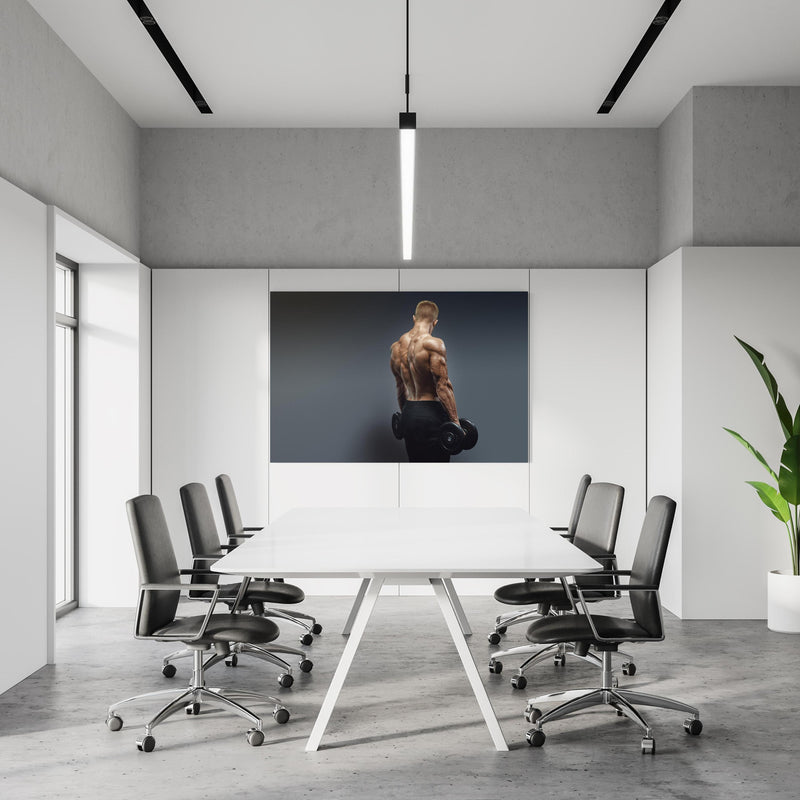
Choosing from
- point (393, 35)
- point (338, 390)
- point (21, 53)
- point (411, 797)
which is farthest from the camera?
point (338, 390)

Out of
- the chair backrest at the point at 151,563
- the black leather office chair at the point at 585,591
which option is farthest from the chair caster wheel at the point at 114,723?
the black leather office chair at the point at 585,591

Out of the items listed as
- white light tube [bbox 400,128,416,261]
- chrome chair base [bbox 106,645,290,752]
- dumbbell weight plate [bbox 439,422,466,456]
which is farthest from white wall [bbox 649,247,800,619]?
chrome chair base [bbox 106,645,290,752]

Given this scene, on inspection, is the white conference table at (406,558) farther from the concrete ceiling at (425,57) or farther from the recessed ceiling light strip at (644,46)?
the concrete ceiling at (425,57)

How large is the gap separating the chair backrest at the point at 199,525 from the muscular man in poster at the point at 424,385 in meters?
2.45

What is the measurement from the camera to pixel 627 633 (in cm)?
384

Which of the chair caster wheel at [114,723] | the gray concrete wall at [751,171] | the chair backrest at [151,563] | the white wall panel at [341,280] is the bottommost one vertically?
the chair caster wheel at [114,723]

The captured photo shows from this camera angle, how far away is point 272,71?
625cm

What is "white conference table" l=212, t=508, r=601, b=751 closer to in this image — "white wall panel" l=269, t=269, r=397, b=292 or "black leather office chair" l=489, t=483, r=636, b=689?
"black leather office chair" l=489, t=483, r=636, b=689

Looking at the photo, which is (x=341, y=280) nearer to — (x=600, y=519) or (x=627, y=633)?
(x=600, y=519)

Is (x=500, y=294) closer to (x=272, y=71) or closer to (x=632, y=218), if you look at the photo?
(x=632, y=218)

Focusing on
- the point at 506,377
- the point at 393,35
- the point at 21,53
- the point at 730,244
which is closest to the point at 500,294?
the point at 506,377

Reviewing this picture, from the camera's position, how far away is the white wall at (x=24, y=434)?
4.57 meters

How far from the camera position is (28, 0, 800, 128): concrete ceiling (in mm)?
5328

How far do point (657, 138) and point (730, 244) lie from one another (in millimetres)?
1429
